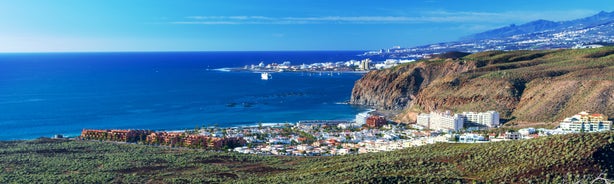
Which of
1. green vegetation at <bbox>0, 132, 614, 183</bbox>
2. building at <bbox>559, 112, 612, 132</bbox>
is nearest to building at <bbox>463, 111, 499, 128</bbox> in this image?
building at <bbox>559, 112, 612, 132</bbox>

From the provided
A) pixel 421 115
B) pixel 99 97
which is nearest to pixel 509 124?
pixel 421 115

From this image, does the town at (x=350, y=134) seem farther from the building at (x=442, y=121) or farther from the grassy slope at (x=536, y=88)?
the grassy slope at (x=536, y=88)

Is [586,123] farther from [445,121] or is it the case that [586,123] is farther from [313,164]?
[313,164]

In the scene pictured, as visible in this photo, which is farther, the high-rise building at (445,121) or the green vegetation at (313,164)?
the high-rise building at (445,121)

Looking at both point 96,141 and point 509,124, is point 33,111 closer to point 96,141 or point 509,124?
point 96,141

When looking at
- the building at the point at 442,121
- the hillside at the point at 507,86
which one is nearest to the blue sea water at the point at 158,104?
the hillside at the point at 507,86
